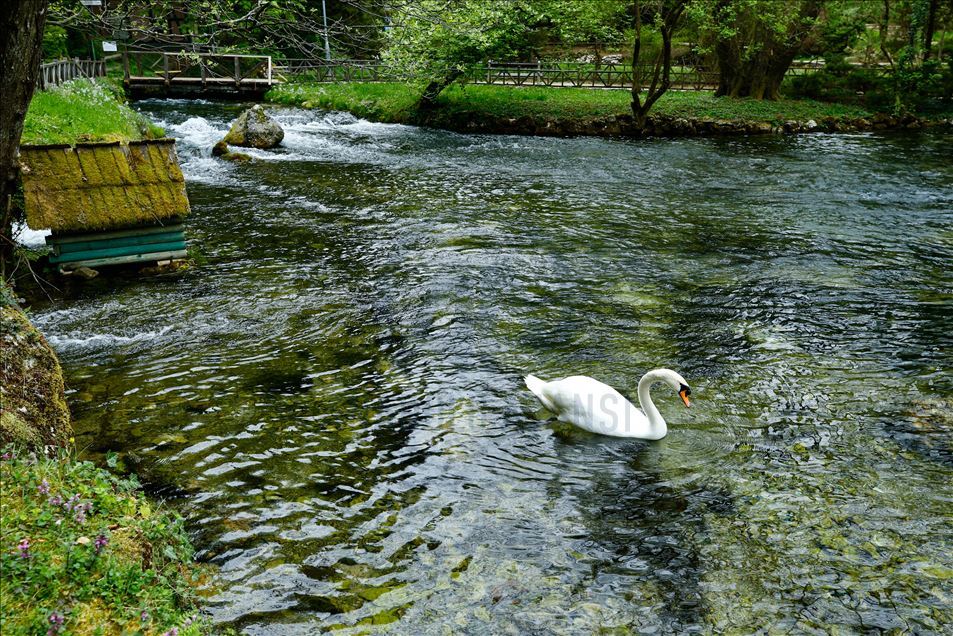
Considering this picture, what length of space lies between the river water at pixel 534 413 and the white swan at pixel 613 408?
0.16 meters

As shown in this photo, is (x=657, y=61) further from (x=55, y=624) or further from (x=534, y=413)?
(x=55, y=624)

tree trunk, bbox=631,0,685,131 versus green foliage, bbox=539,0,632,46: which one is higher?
green foliage, bbox=539,0,632,46

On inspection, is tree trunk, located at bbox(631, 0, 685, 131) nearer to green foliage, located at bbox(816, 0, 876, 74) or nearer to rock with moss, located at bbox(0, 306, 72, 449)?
green foliage, located at bbox(816, 0, 876, 74)

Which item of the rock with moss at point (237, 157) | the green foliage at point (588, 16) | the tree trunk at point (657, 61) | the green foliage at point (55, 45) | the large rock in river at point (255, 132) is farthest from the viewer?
the green foliage at point (55, 45)

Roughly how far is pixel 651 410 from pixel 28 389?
17.3ft

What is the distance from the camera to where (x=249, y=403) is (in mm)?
7359

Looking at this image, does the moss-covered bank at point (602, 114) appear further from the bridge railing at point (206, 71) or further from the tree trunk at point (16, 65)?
the tree trunk at point (16, 65)

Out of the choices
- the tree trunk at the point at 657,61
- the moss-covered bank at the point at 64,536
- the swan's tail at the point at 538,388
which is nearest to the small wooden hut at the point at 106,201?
the moss-covered bank at the point at 64,536

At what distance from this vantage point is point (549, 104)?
2995 centimetres

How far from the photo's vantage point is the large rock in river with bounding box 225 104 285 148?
23594mm

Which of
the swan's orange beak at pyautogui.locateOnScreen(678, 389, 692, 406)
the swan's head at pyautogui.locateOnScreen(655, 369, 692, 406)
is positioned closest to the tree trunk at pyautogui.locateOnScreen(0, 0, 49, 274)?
the swan's head at pyautogui.locateOnScreen(655, 369, 692, 406)

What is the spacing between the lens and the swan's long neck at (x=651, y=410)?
6.95m

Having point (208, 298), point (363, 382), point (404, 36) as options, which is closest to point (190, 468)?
point (363, 382)

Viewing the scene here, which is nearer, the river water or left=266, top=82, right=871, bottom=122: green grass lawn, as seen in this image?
the river water
